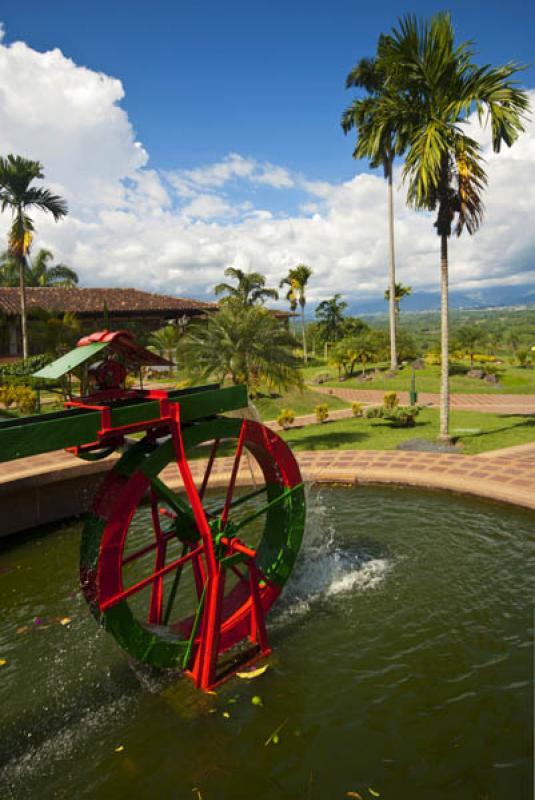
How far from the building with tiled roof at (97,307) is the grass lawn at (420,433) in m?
15.9

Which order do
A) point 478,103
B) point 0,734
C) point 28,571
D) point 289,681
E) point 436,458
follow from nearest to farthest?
point 0,734, point 289,681, point 28,571, point 478,103, point 436,458

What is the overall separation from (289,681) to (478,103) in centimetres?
1161

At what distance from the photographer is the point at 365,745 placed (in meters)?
3.86

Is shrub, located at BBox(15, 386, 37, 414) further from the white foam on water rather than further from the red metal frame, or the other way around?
the red metal frame

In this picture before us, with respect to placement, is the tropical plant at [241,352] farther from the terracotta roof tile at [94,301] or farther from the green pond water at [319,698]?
the terracotta roof tile at [94,301]

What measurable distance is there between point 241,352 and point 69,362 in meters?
7.57

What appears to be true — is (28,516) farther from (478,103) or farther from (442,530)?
(478,103)

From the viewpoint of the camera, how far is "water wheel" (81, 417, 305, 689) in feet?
14.4

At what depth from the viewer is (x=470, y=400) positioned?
21.3 meters

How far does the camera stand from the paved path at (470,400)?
18.2m

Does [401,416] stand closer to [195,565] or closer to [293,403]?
[293,403]

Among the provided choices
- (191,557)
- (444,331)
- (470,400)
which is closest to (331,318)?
(470,400)

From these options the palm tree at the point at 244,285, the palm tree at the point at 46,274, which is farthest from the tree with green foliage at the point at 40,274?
the palm tree at the point at 244,285

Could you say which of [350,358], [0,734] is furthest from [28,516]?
[350,358]
